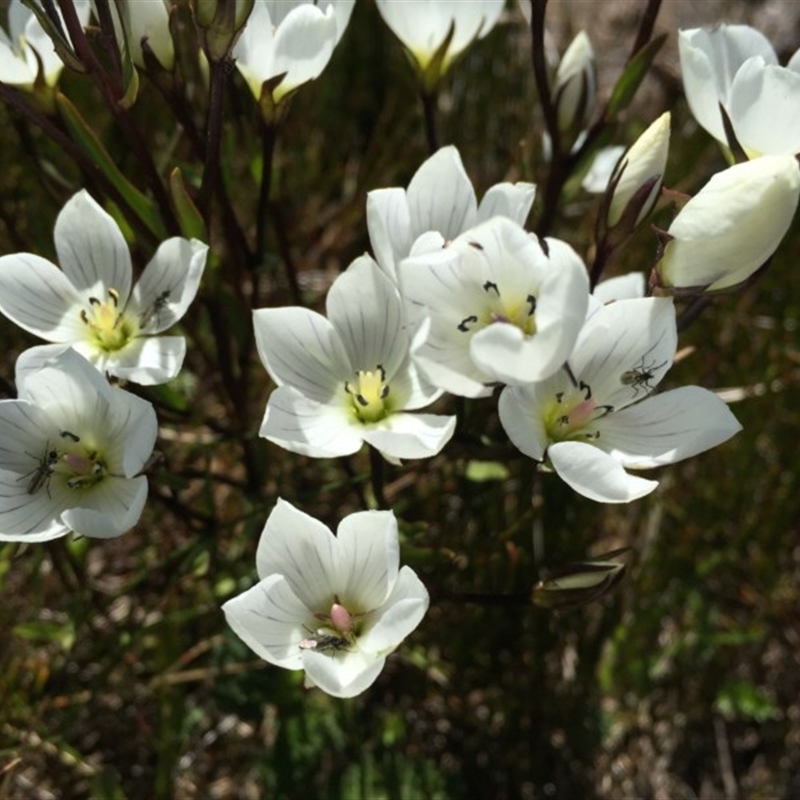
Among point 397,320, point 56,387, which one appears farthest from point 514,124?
point 56,387

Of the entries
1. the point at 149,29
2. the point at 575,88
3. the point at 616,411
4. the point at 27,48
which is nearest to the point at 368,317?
the point at 616,411

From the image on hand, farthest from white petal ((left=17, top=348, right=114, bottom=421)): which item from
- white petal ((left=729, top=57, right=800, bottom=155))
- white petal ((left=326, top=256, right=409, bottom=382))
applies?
white petal ((left=729, top=57, right=800, bottom=155))

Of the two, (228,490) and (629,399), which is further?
(228,490)

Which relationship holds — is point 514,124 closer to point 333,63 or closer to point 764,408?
point 333,63

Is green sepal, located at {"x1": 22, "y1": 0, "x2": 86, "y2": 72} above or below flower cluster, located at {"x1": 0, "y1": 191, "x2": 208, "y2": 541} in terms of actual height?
above

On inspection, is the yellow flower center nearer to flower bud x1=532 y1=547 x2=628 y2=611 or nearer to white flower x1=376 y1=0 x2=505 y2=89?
flower bud x1=532 y1=547 x2=628 y2=611

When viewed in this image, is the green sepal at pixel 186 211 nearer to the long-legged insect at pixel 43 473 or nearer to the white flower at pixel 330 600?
the long-legged insect at pixel 43 473

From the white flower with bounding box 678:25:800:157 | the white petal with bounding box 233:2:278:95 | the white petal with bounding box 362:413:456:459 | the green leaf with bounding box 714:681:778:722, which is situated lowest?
the green leaf with bounding box 714:681:778:722

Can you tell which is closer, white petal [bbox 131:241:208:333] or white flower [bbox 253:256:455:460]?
white flower [bbox 253:256:455:460]
